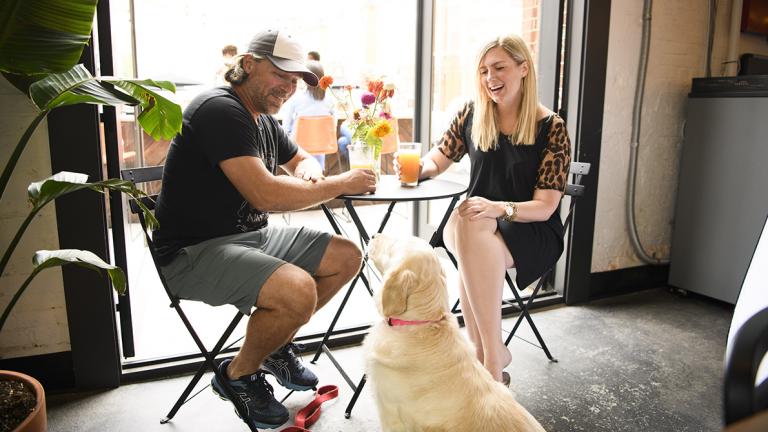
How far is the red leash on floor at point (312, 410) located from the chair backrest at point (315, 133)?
111 inches

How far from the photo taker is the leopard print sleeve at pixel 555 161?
2229mm

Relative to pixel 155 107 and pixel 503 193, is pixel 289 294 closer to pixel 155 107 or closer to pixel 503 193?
pixel 155 107

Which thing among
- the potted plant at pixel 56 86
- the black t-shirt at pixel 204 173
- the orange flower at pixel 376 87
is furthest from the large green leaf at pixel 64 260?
the orange flower at pixel 376 87

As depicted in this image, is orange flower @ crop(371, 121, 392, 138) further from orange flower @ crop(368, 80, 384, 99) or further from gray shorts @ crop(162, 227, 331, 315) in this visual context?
gray shorts @ crop(162, 227, 331, 315)

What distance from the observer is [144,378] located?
2.37 m

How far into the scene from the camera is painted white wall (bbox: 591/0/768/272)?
10.4 ft

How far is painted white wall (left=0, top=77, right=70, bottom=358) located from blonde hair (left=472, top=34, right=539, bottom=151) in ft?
5.63

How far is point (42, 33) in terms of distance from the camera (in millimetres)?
1369

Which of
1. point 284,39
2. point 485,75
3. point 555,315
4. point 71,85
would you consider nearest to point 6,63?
point 71,85

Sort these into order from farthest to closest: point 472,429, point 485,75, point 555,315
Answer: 1. point 555,315
2. point 485,75
3. point 472,429

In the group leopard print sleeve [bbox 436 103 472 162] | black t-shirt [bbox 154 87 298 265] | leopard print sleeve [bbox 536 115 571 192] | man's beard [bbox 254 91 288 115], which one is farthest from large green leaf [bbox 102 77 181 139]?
leopard print sleeve [bbox 536 115 571 192]

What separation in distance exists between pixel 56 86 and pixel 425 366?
1.28 meters

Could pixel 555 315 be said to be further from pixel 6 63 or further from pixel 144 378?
pixel 6 63

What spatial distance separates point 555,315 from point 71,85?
104 inches
